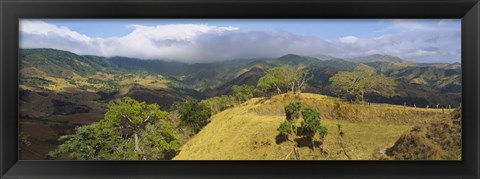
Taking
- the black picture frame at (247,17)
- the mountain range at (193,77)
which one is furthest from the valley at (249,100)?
the black picture frame at (247,17)

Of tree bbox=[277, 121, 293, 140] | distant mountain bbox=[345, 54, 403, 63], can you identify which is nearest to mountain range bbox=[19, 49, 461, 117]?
distant mountain bbox=[345, 54, 403, 63]

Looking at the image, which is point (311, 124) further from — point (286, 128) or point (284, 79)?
point (284, 79)

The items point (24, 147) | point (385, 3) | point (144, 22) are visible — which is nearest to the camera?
point (385, 3)

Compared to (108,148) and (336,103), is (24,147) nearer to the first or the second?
(108,148)

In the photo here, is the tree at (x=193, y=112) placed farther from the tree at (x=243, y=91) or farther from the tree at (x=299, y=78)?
the tree at (x=299, y=78)

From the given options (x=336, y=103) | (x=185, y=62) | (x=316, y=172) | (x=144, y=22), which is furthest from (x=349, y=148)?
(x=144, y=22)
